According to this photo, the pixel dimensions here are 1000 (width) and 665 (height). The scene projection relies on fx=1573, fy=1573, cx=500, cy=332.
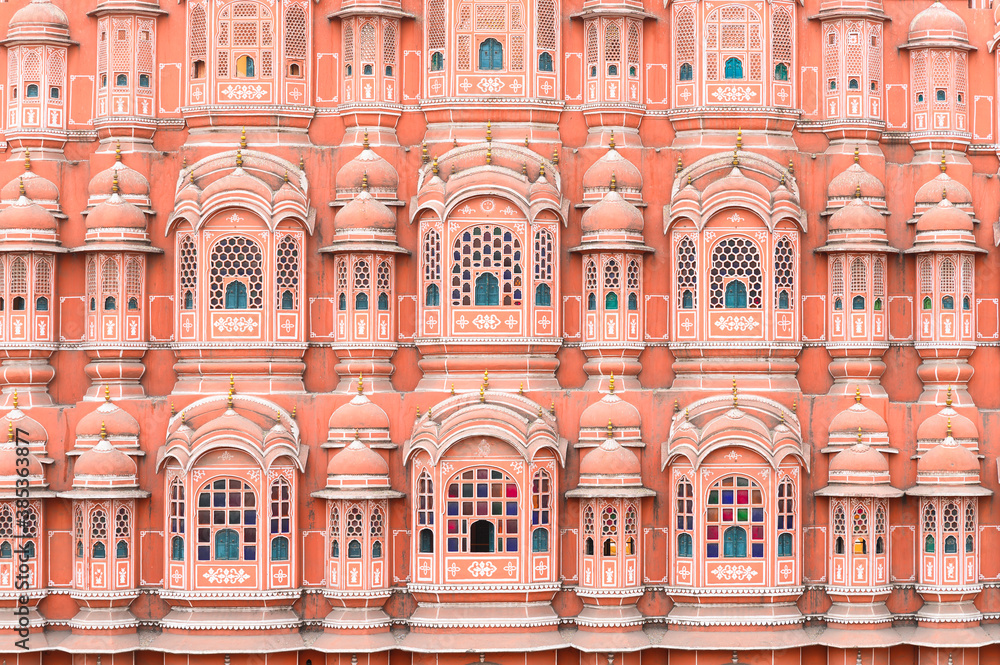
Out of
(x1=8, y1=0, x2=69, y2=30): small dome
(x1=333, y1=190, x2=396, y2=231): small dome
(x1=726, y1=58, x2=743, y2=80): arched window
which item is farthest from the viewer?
(x1=8, y1=0, x2=69, y2=30): small dome

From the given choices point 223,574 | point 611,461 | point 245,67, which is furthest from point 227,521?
point 245,67

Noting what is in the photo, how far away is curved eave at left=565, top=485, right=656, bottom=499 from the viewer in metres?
36.3

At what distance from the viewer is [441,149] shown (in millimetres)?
38500

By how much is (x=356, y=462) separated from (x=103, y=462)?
589cm

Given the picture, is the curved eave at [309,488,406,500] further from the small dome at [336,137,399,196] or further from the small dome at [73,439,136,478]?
the small dome at [336,137,399,196]

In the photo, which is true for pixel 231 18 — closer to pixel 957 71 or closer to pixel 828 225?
pixel 828 225

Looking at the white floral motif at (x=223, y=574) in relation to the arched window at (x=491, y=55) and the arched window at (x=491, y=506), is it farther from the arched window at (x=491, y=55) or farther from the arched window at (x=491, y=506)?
the arched window at (x=491, y=55)

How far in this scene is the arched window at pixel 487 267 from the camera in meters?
37.3

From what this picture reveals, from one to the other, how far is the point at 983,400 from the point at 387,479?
14.8 m

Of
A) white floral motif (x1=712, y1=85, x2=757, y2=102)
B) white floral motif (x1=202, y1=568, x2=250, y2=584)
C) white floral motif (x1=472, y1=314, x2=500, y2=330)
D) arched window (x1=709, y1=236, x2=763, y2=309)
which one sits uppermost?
white floral motif (x1=712, y1=85, x2=757, y2=102)

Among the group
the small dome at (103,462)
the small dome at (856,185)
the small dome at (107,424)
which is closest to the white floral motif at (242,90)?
the small dome at (107,424)

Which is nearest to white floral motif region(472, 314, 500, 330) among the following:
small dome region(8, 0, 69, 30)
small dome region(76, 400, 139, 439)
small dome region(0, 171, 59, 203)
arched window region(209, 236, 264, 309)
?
arched window region(209, 236, 264, 309)

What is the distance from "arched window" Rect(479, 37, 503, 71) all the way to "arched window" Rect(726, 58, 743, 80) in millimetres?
5555

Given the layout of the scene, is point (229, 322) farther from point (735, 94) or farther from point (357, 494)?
point (735, 94)
